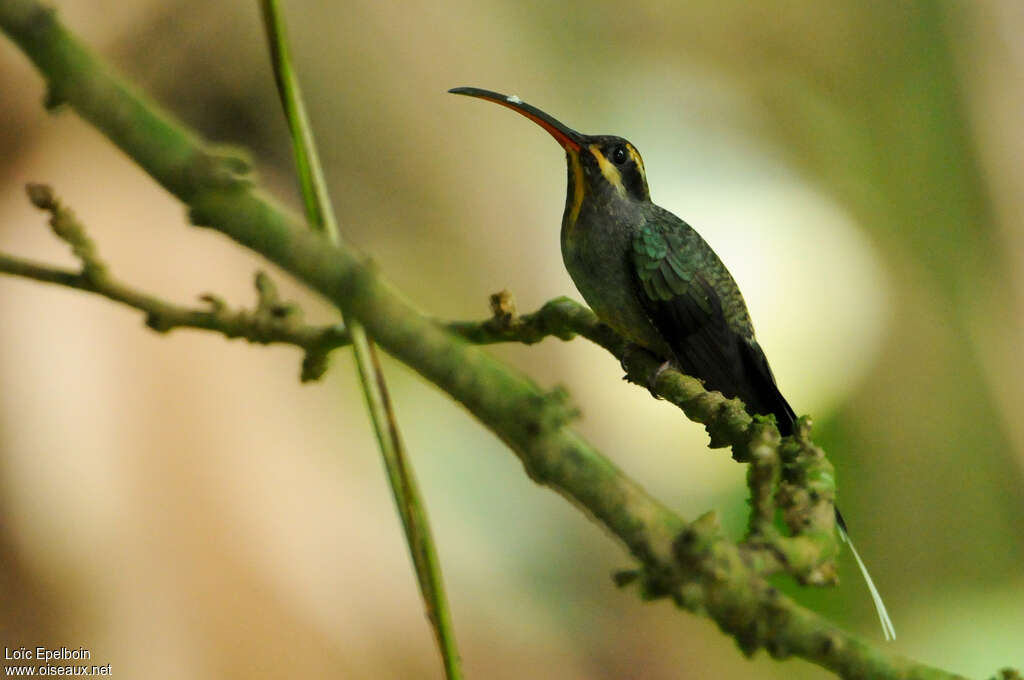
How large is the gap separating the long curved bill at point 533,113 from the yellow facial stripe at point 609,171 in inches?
1.3

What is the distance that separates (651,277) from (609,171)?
23 cm

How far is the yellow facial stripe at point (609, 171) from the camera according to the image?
5.84 ft

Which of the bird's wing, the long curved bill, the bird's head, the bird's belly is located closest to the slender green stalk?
the long curved bill

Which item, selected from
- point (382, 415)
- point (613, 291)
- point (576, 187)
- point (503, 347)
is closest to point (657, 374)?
point (613, 291)

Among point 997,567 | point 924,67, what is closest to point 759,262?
point 924,67

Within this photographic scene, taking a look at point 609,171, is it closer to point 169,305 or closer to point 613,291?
point 613,291

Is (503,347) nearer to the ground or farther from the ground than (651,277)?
farther from the ground

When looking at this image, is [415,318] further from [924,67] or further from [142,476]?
[924,67]

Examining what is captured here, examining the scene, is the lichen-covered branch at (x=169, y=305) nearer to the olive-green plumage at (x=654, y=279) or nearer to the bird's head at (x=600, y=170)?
the olive-green plumage at (x=654, y=279)

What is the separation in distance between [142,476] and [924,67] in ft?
9.55

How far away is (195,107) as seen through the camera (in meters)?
2.57

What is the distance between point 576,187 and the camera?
70.4 inches

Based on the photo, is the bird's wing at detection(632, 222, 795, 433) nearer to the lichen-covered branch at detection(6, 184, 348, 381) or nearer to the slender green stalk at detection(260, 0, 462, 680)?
the lichen-covered branch at detection(6, 184, 348, 381)

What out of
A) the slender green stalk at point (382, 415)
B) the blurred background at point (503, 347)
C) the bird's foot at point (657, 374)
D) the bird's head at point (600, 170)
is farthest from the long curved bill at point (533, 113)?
the slender green stalk at point (382, 415)
